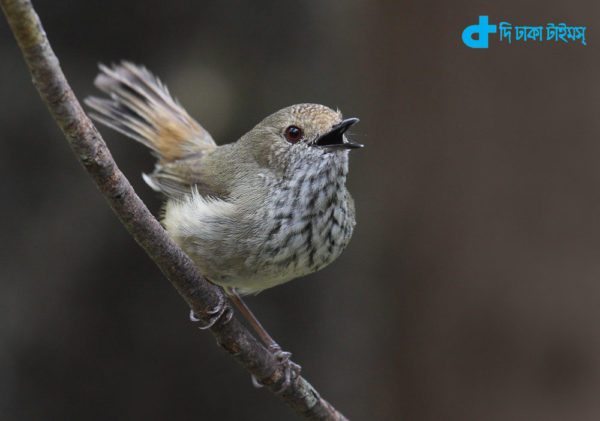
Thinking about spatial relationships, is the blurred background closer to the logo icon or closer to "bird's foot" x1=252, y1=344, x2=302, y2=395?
the logo icon

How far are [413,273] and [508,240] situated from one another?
2.46ft

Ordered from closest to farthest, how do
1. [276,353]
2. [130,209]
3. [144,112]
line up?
1. [130,209]
2. [276,353]
3. [144,112]

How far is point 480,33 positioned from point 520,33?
26 centimetres

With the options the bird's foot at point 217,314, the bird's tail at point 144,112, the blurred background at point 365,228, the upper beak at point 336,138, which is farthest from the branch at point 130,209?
the blurred background at point 365,228

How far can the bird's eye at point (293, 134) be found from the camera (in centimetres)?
357

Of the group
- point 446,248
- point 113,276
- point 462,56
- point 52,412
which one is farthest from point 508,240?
point 52,412

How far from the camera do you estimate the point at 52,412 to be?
484cm

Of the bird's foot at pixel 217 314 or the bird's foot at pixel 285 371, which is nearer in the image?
the bird's foot at pixel 217 314

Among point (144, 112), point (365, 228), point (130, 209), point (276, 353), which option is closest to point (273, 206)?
point (276, 353)

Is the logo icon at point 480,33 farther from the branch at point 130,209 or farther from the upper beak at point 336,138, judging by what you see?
the branch at point 130,209

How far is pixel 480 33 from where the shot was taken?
5250 millimetres

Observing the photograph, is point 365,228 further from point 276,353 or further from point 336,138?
point 336,138

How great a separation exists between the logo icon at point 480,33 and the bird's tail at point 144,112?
6.25 ft

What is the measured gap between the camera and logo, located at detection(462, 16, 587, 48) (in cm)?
493
